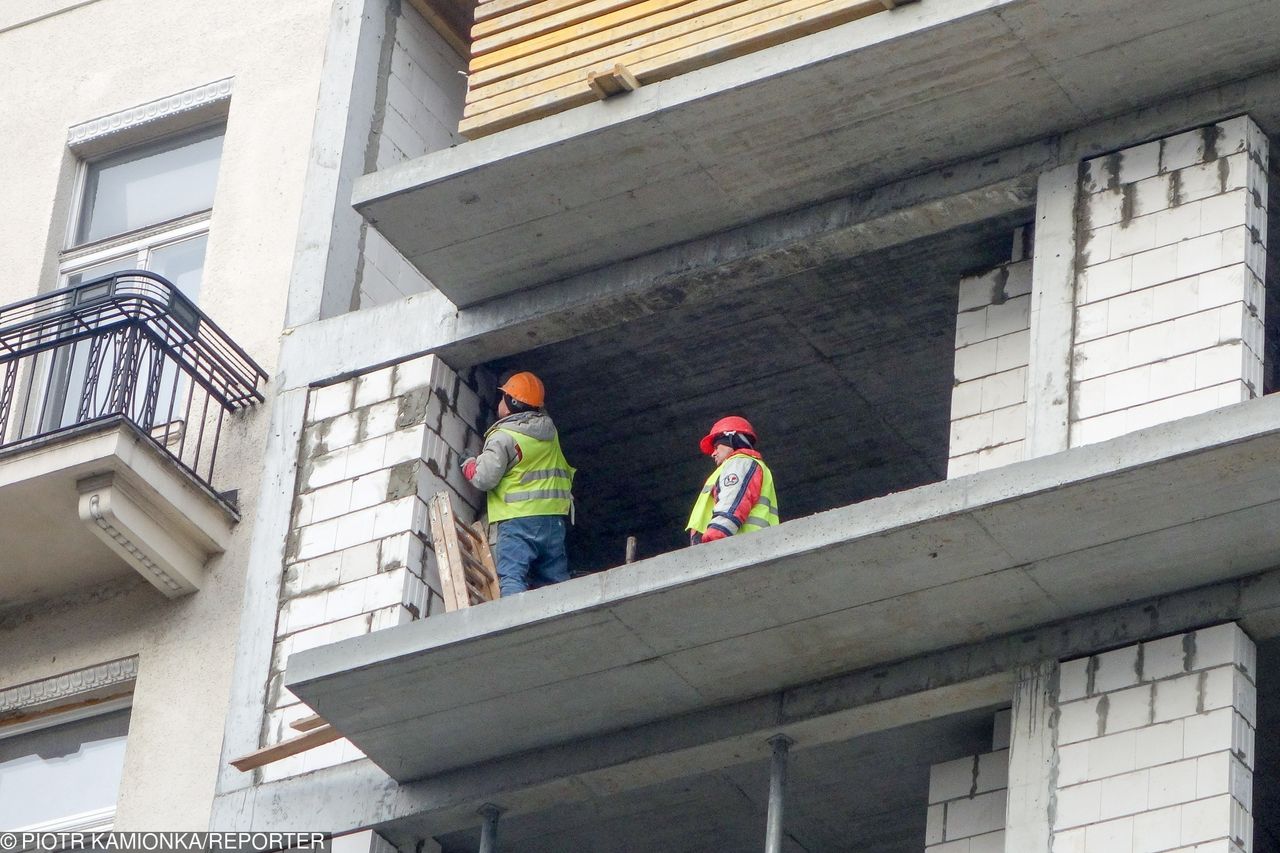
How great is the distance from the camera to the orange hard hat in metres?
16.8

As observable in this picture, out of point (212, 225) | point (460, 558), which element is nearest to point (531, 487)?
point (460, 558)

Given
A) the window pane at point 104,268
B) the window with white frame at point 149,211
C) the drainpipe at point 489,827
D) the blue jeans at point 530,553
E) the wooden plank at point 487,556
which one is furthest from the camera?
the window pane at point 104,268

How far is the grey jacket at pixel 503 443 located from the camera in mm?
16531

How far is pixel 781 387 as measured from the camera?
17.4 m

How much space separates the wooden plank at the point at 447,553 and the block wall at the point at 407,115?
241cm

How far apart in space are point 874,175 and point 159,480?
4.56 metres

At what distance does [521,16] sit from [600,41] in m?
0.62

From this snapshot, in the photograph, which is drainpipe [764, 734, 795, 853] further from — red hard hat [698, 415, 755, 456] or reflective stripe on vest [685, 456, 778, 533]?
red hard hat [698, 415, 755, 456]

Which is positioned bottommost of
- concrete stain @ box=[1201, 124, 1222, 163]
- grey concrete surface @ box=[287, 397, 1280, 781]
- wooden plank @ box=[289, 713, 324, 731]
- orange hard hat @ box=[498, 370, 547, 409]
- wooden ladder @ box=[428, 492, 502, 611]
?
wooden plank @ box=[289, 713, 324, 731]

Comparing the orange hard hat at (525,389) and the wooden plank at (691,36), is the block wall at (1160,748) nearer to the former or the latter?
the wooden plank at (691,36)

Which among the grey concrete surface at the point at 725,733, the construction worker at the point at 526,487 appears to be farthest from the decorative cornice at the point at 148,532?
the construction worker at the point at 526,487

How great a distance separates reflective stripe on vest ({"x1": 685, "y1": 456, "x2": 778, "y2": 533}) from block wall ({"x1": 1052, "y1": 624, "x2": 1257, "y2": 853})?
7.42 ft

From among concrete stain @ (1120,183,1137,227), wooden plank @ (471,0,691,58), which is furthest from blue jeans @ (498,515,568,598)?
concrete stain @ (1120,183,1137,227)

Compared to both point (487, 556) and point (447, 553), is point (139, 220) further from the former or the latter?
point (447, 553)
